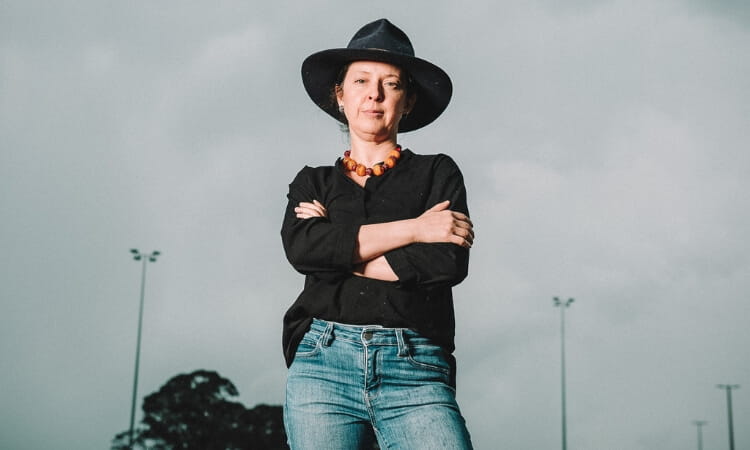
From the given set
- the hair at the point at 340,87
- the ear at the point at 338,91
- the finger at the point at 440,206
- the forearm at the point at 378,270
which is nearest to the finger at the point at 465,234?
the finger at the point at 440,206

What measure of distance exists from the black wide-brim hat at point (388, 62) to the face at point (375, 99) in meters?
0.05

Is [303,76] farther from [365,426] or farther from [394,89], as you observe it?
[365,426]

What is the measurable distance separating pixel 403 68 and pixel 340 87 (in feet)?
1.09

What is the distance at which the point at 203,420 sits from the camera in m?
28.6

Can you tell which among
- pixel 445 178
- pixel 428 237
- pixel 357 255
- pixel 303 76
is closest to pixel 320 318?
pixel 357 255

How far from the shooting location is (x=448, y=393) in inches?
110

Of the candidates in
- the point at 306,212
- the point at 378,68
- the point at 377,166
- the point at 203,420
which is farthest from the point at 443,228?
the point at 203,420

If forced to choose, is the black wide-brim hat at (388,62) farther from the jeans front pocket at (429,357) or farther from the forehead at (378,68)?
the jeans front pocket at (429,357)

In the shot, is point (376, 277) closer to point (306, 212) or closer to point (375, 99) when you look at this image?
point (306, 212)

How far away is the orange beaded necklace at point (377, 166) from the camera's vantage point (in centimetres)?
311

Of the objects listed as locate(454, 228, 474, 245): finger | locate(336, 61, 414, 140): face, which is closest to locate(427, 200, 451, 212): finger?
locate(454, 228, 474, 245): finger

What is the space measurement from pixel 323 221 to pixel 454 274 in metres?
0.52

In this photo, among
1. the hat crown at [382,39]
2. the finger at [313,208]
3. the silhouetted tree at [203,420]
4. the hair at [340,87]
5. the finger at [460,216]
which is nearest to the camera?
the finger at [460,216]

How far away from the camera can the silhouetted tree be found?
27.7 m
